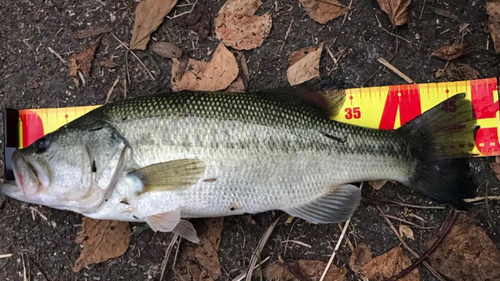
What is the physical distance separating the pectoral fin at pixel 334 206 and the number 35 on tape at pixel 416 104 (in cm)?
53

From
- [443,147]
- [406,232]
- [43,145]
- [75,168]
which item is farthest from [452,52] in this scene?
[43,145]

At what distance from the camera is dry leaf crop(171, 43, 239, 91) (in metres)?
2.96

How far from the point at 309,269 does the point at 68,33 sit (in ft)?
7.88

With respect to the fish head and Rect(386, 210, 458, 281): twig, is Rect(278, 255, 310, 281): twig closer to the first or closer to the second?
Rect(386, 210, 458, 281): twig

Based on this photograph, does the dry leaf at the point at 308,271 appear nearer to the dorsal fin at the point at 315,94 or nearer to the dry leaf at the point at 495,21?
the dorsal fin at the point at 315,94

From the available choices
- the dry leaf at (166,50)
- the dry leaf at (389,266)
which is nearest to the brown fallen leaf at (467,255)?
the dry leaf at (389,266)

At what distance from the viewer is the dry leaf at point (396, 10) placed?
9.73 ft

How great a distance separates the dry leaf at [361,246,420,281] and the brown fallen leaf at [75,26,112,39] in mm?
2464

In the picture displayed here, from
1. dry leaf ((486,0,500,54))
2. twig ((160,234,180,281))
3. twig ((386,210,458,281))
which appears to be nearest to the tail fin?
twig ((386,210,458,281))

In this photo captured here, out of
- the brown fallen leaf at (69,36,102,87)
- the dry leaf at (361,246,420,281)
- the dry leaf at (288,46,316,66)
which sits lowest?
the dry leaf at (361,246,420,281)

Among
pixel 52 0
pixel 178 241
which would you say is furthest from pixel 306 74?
pixel 52 0

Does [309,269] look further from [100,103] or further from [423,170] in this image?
[100,103]

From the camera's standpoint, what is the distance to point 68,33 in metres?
3.14

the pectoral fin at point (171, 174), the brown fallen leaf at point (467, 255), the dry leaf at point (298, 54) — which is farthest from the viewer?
the dry leaf at point (298, 54)
